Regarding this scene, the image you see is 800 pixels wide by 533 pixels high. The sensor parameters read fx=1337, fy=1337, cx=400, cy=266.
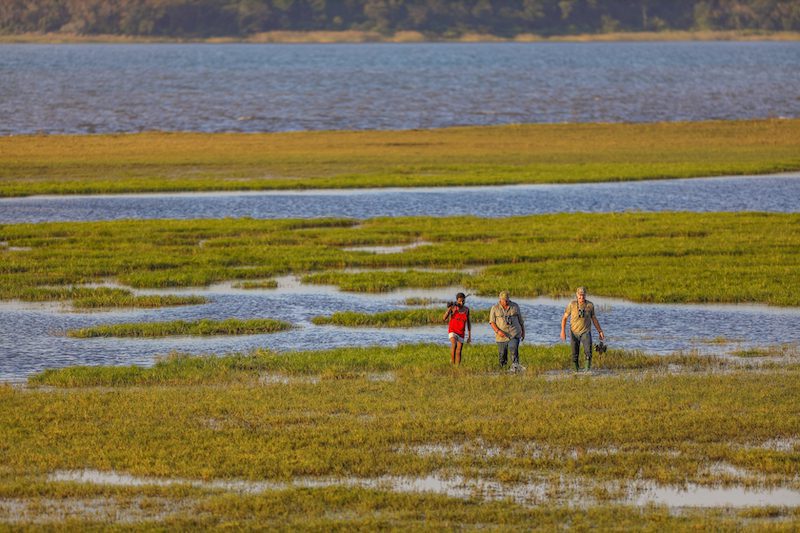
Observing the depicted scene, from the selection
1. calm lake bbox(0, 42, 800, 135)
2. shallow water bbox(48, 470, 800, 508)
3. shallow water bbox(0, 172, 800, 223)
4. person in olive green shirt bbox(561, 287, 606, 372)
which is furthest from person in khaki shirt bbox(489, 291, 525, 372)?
calm lake bbox(0, 42, 800, 135)

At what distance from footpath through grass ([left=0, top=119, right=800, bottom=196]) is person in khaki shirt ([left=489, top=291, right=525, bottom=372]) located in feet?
128

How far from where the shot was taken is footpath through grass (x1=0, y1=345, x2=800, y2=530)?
18.4m

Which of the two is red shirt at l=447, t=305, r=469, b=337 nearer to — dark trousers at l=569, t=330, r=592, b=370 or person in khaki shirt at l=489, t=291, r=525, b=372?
person in khaki shirt at l=489, t=291, r=525, b=372

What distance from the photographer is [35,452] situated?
21078mm

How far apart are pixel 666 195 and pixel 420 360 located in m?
34.0

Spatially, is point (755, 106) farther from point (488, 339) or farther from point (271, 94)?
point (488, 339)

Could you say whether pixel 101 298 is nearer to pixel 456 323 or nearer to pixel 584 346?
pixel 456 323

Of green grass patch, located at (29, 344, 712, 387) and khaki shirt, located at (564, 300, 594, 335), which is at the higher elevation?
khaki shirt, located at (564, 300, 594, 335)

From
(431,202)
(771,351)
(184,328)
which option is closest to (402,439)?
(771,351)

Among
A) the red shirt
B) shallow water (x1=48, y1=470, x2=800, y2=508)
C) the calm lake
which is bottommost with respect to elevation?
the calm lake

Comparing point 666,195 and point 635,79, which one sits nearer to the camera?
point 666,195

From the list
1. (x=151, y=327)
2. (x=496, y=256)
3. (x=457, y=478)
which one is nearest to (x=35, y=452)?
(x=457, y=478)

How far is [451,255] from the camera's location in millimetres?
43062

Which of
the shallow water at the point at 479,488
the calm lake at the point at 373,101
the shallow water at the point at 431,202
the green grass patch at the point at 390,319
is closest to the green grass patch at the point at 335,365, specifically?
the green grass patch at the point at 390,319
